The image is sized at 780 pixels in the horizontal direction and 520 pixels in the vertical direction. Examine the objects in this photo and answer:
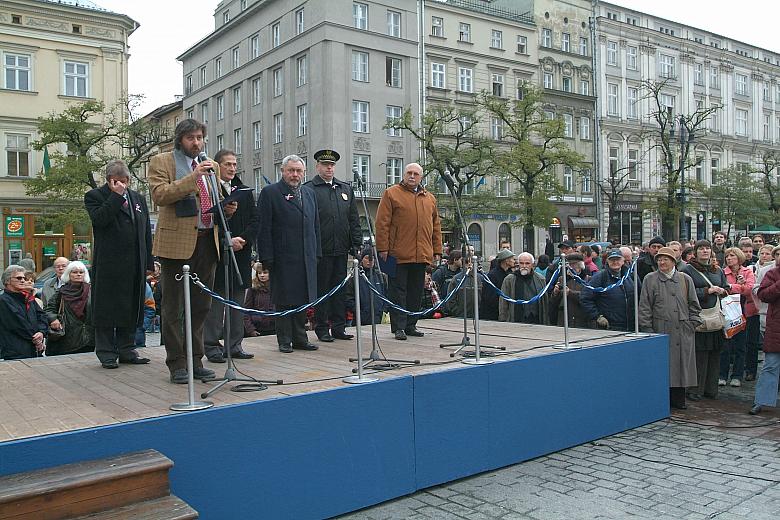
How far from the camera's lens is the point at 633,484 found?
552cm

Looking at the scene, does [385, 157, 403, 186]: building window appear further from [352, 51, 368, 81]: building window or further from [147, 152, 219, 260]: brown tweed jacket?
[147, 152, 219, 260]: brown tweed jacket

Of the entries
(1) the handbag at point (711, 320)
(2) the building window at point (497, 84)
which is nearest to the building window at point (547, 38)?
(2) the building window at point (497, 84)

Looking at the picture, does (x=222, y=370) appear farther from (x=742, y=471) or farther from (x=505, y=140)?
(x=505, y=140)

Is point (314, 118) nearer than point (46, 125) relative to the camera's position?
No

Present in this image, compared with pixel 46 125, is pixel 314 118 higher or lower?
higher

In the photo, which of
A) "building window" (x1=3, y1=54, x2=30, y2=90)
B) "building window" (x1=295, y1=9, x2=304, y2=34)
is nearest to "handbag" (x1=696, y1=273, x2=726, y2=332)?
"building window" (x1=295, y1=9, x2=304, y2=34)

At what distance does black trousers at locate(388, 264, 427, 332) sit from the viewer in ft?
24.0

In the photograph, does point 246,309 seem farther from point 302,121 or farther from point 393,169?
point 302,121

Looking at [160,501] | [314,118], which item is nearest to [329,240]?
[160,501]

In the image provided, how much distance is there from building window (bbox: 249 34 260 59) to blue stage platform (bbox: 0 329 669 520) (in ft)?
137

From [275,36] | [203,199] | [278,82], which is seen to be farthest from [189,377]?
[275,36]

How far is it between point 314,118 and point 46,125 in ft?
49.4

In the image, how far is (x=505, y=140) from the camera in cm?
4484

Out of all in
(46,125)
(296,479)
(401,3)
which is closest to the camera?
(296,479)
